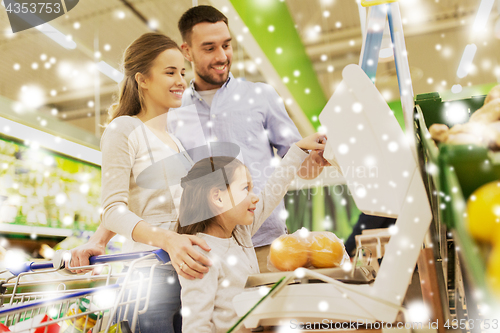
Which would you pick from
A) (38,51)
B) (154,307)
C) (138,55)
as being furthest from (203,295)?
(38,51)

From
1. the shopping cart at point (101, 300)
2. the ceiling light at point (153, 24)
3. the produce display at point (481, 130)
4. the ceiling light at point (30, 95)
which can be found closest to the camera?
the produce display at point (481, 130)

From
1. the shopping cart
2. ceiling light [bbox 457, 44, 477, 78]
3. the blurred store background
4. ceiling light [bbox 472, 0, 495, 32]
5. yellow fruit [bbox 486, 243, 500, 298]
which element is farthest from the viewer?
ceiling light [bbox 457, 44, 477, 78]

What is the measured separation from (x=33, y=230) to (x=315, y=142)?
1944 millimetres

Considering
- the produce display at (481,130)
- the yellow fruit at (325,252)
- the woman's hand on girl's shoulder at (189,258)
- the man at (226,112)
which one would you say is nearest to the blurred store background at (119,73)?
the man at (226,112)

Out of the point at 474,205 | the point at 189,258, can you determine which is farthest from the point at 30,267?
the point at 474,205

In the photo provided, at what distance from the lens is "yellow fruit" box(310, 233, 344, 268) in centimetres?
57

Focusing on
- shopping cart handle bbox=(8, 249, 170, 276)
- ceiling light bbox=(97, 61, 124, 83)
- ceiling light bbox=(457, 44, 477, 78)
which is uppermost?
ceiling light bbox=(457, 44, 477, 78)

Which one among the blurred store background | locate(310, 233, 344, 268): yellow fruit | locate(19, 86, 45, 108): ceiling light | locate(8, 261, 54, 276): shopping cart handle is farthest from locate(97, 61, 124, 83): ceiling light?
locate(310, 233, 344, 268): yellow fruit

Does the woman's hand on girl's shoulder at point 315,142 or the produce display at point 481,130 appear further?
the woman's hand on girl's shoulder at point 315,142

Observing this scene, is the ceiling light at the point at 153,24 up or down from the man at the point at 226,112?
up

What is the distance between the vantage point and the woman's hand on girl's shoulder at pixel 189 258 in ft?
2.38

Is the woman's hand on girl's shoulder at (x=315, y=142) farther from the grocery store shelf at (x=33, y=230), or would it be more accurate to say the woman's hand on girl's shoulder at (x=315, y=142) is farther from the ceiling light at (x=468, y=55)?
the ceiling light at (x=468, y=55)

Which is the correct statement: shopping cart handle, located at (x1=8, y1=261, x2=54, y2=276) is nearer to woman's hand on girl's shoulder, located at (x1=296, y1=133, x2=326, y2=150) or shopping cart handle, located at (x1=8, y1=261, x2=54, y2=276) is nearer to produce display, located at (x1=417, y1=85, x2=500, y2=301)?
woman's hand on girl's shoulder, located at (x1=296, y1=133, x2=326, y2=150)

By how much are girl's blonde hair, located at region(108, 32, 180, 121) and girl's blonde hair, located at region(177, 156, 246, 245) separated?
316 mm
